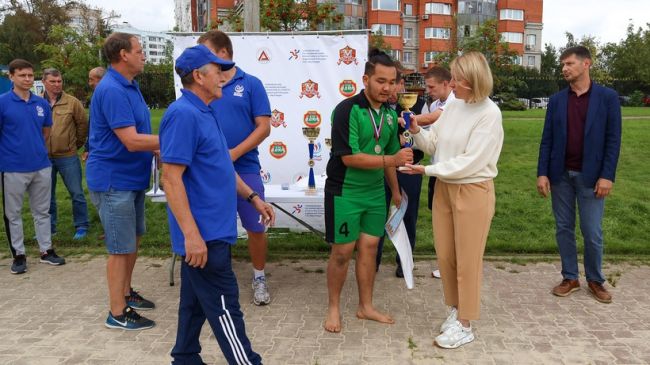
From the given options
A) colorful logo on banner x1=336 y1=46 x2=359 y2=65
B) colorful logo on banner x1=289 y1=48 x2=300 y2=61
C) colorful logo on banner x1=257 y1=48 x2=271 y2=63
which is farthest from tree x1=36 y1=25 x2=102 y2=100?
colorful logo on banner x1=336 y1=46 x2=359 y2=65

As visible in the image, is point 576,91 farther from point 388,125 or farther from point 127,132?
point 127,132

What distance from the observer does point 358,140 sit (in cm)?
360

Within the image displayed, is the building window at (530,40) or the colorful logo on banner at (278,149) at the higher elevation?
the building window at (530,40)

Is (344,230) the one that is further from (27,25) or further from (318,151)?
(27,25)

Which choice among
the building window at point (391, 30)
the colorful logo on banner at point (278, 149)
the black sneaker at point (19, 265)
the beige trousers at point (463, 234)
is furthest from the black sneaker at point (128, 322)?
the building window at point (391, 30)

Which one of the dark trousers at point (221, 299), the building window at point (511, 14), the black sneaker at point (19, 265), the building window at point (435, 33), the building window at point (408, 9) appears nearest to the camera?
the dark trousers at point (221, 299)

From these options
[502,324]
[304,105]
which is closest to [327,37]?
[304,105]

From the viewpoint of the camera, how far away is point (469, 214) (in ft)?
11.1

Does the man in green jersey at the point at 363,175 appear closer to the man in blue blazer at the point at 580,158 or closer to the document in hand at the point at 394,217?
the document in hand at the point at 394,217

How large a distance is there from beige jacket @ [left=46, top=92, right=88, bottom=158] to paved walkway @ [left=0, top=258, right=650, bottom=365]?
1.72m

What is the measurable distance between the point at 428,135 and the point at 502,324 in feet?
4.99

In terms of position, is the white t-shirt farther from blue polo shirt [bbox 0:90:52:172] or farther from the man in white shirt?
blue polo shirt [bbox 0:90:52:172]

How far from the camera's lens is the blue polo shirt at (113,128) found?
3.49 m

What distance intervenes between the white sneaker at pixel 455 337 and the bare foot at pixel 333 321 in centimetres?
72
